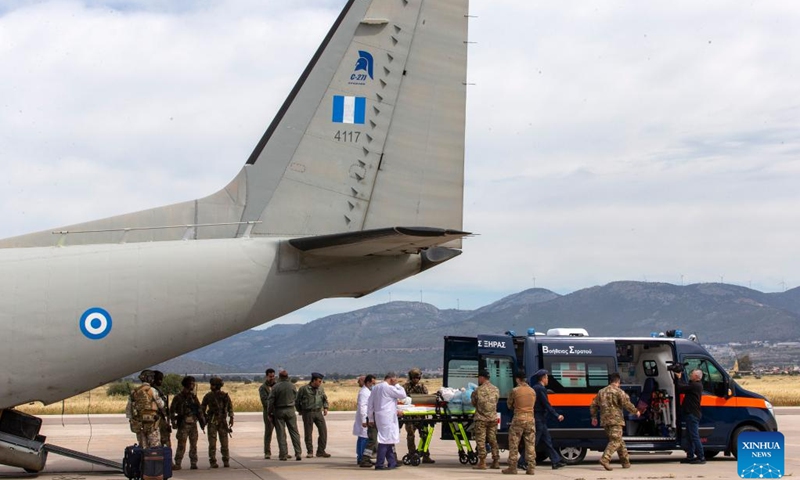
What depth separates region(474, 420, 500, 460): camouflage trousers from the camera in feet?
53.6

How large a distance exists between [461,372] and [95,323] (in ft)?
24.1

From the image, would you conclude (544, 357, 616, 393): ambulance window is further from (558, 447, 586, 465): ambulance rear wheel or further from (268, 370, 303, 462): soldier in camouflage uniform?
(268, 370, 303, 462): soldier in camouflage uniform

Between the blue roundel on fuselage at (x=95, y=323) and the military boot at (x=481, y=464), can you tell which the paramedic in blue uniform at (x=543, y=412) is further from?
the blue roundel on fuselage at (x=95, y=323)

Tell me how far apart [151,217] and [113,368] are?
7.61 ft

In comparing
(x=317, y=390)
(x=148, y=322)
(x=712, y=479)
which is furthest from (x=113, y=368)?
(x=712, y=479)

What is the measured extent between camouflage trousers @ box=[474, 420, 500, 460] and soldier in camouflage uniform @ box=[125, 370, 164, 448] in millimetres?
5089

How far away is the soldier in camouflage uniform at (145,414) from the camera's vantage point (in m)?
15.0

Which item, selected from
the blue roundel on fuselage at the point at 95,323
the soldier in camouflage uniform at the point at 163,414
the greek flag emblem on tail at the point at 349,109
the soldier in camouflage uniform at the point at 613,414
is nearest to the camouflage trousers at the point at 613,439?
the soldier in camouflage uniform at the point at 613,414

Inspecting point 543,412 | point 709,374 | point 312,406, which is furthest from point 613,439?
point 312,406

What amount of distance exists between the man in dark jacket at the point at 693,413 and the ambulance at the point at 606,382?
0.23 m

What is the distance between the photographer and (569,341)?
17547 mm

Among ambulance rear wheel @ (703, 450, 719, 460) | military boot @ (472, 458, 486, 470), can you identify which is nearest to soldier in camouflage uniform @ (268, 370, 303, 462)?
military boot @ (472, 458, 486, 470)

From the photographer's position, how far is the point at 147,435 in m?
15.0

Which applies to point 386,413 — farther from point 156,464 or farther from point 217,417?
point 156,464
